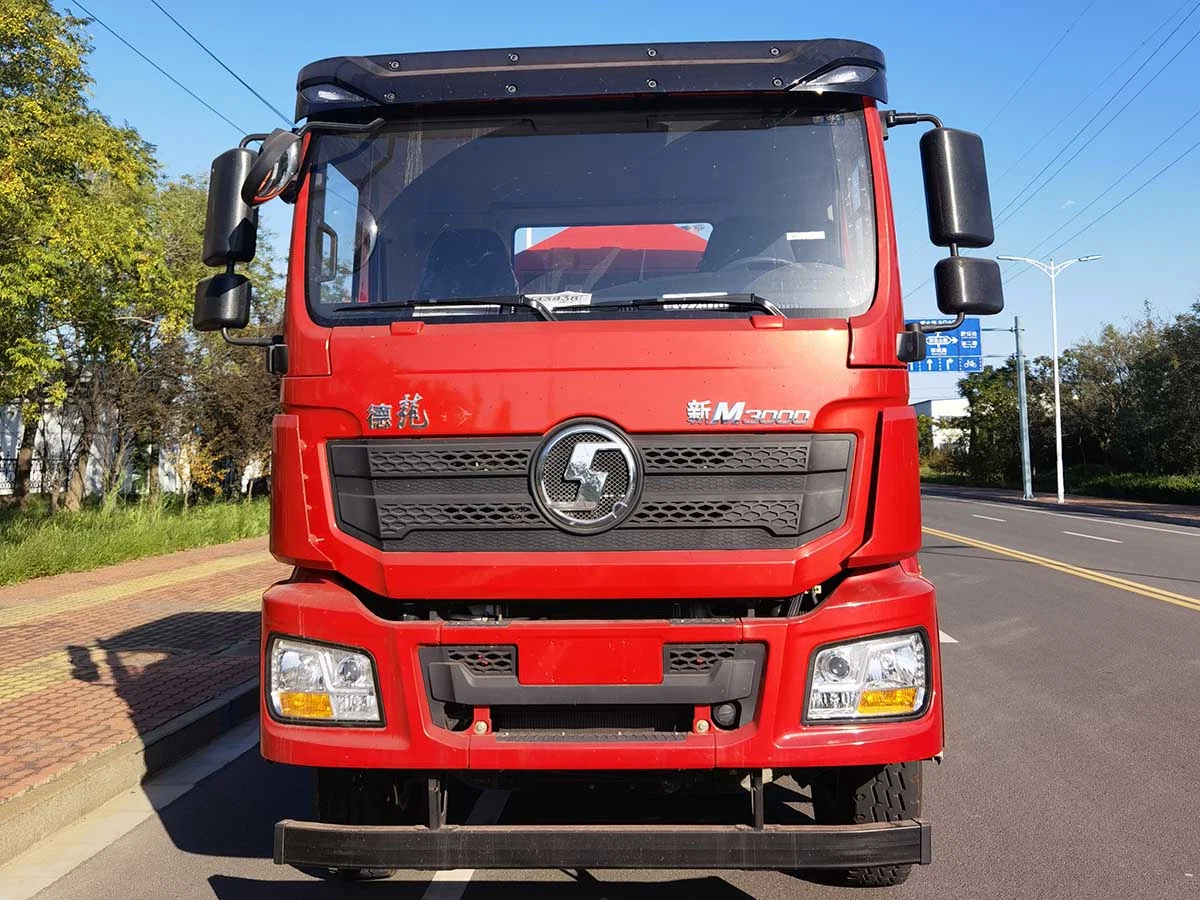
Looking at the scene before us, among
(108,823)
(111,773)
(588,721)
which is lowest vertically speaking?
(108,823)

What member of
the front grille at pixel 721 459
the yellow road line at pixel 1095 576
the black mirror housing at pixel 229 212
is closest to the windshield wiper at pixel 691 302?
the front grille at pixel 721 459

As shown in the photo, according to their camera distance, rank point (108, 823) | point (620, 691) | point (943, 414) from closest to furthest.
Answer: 1. point (620, 691)
2. point (108, 823)
3. point (943, 414)

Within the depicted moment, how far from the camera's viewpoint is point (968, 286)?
3980 millimetres

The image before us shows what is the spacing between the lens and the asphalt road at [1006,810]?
4160mm

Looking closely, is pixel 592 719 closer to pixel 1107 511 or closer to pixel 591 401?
pixel 591 401

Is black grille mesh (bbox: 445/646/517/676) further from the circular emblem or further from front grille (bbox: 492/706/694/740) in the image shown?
the circular emblem

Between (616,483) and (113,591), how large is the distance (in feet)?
34.7

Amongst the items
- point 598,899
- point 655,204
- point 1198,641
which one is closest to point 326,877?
point 598,899

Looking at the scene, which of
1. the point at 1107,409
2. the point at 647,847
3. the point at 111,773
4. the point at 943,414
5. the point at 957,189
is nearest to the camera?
the point at 647,847

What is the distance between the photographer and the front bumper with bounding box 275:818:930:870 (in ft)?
10.5

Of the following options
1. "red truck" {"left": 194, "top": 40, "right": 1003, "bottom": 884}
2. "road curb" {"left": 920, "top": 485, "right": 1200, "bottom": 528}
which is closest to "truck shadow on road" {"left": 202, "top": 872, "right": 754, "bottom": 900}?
"red truck" {"left": 194, "top": 40, "right": 1003, "bottom": 884}

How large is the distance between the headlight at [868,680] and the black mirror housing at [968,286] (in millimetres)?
1279

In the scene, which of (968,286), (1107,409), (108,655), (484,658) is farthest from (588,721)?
(1107,409)

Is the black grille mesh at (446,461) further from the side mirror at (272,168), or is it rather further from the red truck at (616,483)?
the side mirror at (272,168)
